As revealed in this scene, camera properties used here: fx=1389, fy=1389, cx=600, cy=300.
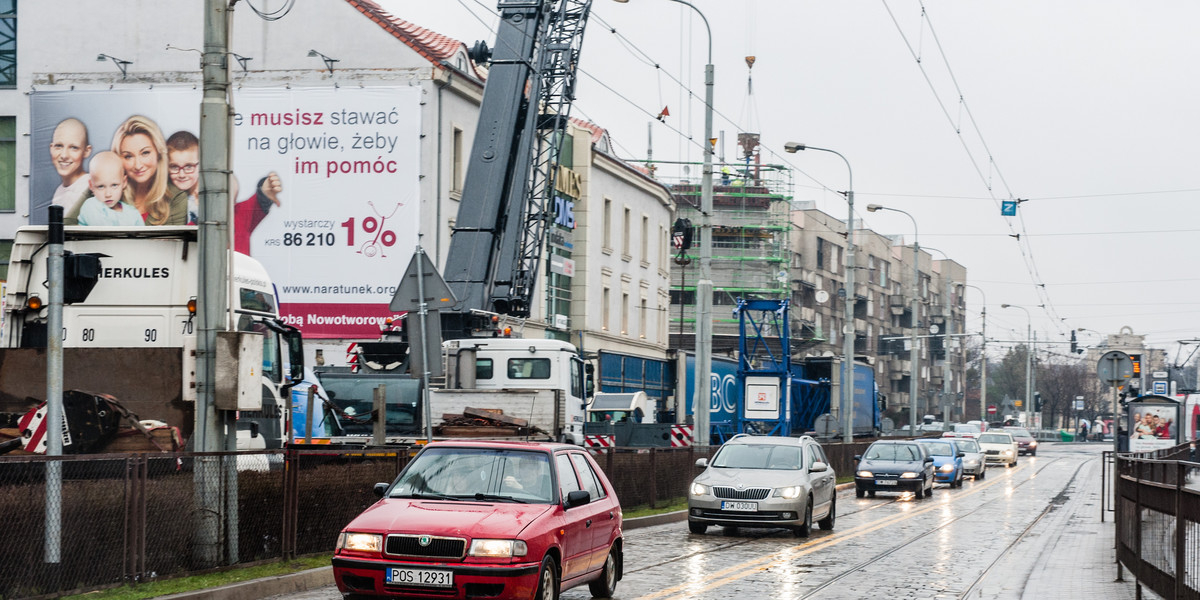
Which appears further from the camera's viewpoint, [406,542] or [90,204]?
[90,204]

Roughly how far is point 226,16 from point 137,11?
30716 mm

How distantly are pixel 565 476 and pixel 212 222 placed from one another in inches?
166

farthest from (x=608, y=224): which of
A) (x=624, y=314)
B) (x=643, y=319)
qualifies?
(x=643, y=319)

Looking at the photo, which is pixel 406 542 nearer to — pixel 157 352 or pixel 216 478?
pixel 216 478

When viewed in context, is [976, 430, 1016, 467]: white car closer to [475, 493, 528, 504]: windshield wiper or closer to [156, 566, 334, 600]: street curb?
[156, 566, 334, 600]: street curb

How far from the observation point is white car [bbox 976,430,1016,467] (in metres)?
56.2

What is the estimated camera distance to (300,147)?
39656 mm

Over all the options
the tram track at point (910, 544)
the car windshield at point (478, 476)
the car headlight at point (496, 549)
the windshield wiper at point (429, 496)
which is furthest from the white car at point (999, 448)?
the car headlight at point (496, 549)

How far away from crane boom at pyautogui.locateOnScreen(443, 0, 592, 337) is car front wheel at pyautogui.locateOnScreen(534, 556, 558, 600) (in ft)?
52.3

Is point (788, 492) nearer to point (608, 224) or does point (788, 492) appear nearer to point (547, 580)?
point (547, 580)

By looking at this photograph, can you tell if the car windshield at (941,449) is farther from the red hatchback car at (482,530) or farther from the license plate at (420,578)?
the license plate at (420,578)

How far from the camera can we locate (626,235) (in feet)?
186

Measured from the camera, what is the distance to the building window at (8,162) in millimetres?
41906

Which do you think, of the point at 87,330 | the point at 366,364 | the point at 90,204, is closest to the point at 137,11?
the point at 90,204
